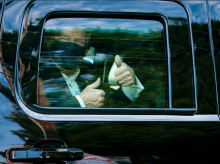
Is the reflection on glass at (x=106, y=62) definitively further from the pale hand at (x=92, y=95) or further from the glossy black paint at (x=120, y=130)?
the glossy black paint at (x=120, y=130)

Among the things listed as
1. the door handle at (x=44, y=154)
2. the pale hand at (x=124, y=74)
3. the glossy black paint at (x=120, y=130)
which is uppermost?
the pale hand at (x=124, y=74)

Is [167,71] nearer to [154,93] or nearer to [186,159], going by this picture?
[154,93]

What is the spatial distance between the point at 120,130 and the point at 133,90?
287 millimetres

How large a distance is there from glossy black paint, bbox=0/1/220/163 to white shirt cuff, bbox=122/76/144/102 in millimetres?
196

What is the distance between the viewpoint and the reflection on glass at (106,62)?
1902 millimetres

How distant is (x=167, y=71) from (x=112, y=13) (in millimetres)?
443

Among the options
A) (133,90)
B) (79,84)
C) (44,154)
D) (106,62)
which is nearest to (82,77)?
(79,84)

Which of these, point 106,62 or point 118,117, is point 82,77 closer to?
point 106,62

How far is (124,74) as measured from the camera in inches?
78.2

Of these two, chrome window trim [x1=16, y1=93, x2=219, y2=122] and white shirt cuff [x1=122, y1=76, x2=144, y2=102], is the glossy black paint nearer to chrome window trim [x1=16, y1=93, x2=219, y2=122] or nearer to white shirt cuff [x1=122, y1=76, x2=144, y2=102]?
chrome window trim [x1=16, y1=93, x2=219, y2=122]

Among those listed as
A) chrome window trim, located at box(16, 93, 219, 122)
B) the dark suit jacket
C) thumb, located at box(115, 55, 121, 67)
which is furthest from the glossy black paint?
thumb, located at box(115, 55, 121, 67)

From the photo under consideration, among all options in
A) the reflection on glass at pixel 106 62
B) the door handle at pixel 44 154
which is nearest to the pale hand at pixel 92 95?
the reflection on glass at pixel 106 62

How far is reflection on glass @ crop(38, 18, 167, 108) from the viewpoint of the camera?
74.9 inches

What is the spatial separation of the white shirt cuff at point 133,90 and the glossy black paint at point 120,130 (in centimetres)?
20
